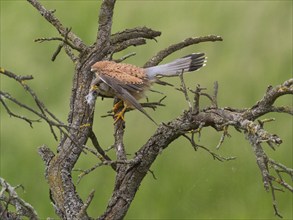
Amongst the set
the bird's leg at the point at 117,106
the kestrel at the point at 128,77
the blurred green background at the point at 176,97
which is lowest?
the bird's leg at the point at 117,106

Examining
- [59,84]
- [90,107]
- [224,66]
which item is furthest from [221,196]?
[90,107]

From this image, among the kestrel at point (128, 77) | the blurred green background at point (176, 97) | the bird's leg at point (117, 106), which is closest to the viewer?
the kestrel at point (128, 77)

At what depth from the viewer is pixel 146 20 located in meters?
4.42

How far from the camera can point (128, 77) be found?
2.35m

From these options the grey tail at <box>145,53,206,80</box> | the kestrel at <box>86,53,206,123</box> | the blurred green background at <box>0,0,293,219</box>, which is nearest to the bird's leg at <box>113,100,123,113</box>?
the kestrel at <box>86,53,206,123</box>

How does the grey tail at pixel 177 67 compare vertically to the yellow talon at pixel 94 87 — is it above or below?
above

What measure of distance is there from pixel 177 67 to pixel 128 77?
0.19 meters

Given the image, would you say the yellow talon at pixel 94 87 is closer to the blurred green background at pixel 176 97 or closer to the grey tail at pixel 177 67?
the grey tail at pixel 177 67

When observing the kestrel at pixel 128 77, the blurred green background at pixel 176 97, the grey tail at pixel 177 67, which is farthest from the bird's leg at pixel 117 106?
A: the blurred green background at pixel 176 97

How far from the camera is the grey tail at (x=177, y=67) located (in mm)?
2371

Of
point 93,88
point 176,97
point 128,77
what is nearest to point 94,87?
point 93,88

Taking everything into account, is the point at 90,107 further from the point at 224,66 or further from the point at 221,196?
the point at 224,66

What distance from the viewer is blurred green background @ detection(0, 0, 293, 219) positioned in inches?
152

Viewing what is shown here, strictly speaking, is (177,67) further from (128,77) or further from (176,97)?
(176,97)
